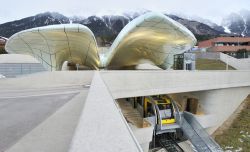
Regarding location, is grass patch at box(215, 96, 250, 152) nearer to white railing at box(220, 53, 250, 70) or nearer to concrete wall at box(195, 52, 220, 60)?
white railing at box(220, 53, 250, 70)

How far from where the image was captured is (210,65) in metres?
35.9

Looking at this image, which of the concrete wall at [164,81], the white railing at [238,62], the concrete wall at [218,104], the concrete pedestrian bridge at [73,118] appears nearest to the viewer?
the concrete pedestrian bridge at [73,118]

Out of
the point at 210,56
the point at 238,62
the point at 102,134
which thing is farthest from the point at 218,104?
the point at 210,56

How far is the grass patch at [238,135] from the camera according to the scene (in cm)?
1398

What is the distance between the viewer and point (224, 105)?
1791 cm

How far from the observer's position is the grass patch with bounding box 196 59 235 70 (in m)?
34.0

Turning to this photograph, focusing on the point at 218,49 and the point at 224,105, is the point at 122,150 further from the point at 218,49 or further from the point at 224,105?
the point at 218,49

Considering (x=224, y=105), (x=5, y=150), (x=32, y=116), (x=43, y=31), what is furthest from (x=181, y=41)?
(x=5, y=150)

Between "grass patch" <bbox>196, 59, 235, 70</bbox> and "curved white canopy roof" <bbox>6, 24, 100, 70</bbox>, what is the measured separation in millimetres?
18748

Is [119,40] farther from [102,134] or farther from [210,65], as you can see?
[210,65]

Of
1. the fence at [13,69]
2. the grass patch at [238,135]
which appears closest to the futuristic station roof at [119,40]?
the fence at [13,69]

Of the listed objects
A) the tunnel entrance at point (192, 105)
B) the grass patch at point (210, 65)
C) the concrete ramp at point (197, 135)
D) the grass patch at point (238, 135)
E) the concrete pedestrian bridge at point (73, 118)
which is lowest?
the grass patch at point (238, 135)

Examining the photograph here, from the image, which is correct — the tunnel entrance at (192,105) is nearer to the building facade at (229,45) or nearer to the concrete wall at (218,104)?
the concrete wall at (218,104)

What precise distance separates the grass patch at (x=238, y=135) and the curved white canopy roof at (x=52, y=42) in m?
10.7
